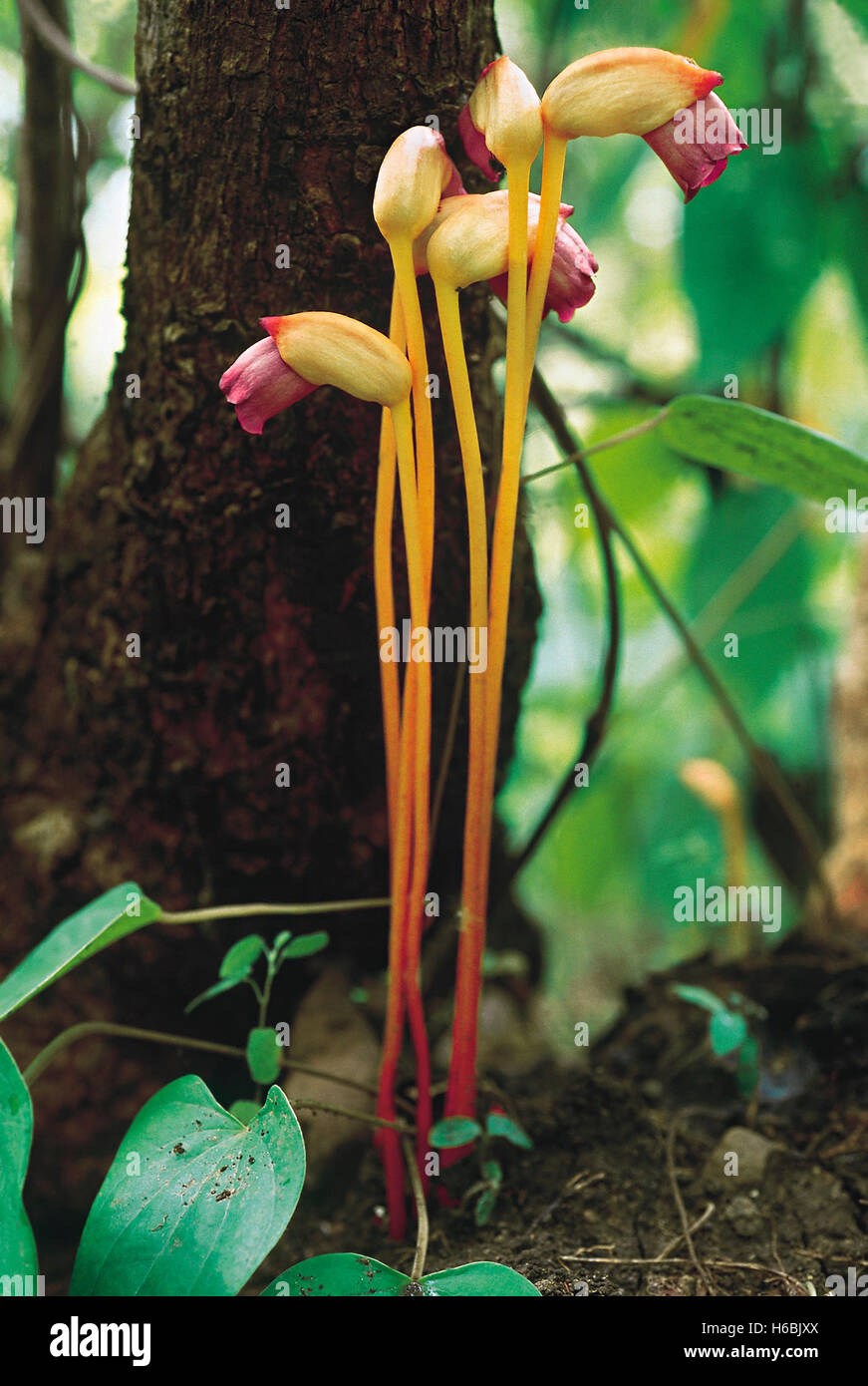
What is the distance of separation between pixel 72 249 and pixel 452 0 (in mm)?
590

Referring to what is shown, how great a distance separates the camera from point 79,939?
2.29ft

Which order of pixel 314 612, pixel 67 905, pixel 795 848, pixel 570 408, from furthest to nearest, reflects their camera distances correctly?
1. pixel 570 408
2. pixel 795 848
3. pixel 67 905
4. pixel 314 612

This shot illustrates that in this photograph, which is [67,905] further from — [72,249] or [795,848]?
[795,848]

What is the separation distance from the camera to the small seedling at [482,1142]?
0.66 m

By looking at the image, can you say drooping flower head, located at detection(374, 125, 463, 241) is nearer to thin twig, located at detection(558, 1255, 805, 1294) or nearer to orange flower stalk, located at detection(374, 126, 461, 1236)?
orange flower stalk, located at detection(374, 126, 461, 1236)

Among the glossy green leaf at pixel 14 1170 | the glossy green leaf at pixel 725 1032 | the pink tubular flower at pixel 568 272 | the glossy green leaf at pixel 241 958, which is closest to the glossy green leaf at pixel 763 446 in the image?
the pink tubular flower at pixel 568 272

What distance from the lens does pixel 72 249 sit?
1062mm

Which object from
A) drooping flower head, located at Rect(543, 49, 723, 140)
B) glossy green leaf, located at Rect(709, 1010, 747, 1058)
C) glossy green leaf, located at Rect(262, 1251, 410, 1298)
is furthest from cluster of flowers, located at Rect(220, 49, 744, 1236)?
glossy green leaf, located at Rect(709, 1010, 747, 1058)

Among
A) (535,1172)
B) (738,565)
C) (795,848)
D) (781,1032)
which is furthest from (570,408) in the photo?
(535,1172)

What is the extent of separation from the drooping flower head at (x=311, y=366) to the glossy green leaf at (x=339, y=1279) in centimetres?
52

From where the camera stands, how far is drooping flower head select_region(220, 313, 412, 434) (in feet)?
1.79

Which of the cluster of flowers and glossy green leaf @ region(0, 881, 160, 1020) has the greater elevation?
the cluster of flowers

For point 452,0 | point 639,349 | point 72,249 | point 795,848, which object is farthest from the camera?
point 639,349

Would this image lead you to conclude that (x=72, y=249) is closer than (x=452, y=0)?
No
